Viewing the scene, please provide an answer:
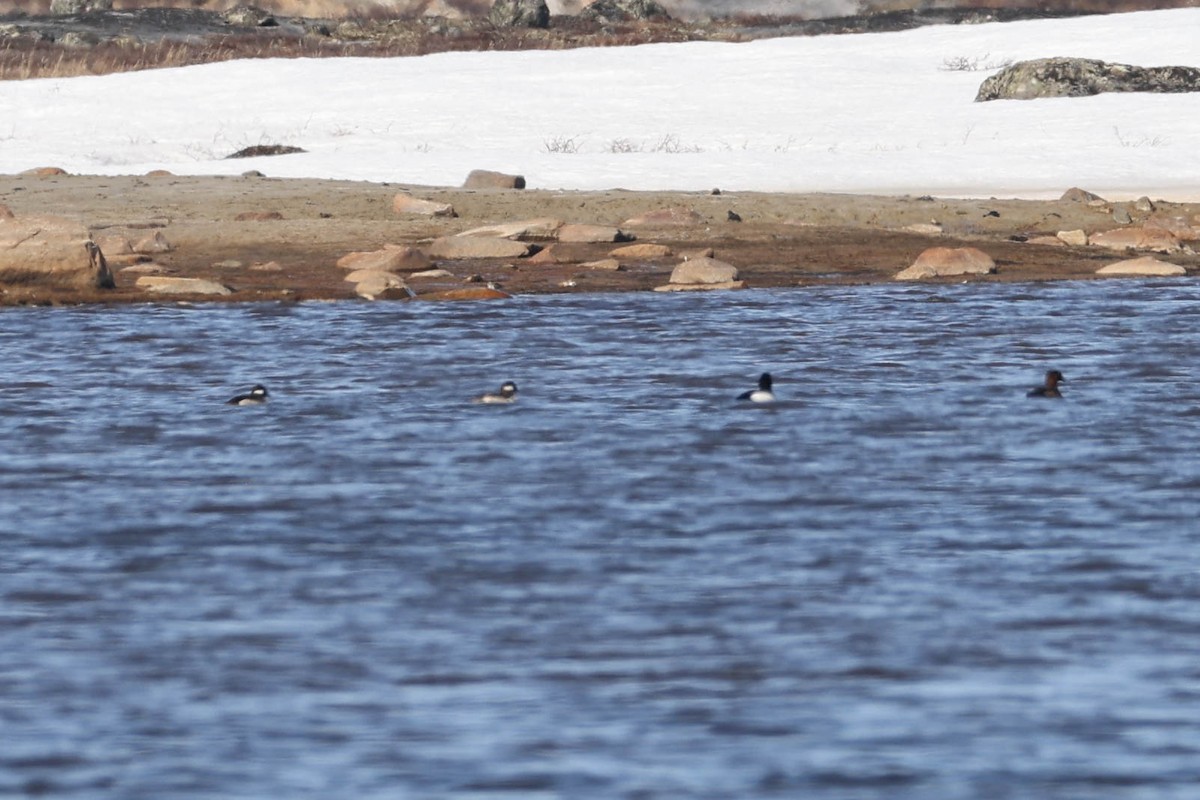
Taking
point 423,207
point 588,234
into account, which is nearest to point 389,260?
point 588,234

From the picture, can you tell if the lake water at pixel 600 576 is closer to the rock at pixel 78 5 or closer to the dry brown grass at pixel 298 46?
the dry brown grass at pixel 298 46

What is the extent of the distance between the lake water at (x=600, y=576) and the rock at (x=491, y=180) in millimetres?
11752

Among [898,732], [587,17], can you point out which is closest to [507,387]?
[898,732]

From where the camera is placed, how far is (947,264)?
21250 mm

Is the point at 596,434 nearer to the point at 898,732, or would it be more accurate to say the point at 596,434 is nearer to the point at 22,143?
the point at 898,732

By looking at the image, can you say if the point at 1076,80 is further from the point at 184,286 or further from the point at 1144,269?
the point at 184,286

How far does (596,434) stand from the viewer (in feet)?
40.5

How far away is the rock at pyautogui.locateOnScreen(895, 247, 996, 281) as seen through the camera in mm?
21125

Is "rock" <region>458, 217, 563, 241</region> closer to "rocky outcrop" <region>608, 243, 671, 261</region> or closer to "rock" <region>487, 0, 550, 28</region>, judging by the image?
"rocky outcrop" <region>608, 243, 671, 261</region>

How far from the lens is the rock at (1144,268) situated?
21344 mm

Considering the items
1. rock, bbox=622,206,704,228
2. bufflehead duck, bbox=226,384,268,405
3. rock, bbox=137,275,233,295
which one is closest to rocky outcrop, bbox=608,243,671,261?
rock, bbox=622,206,704,228

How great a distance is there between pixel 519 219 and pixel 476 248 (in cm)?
291

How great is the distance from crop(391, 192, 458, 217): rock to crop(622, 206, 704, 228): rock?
7.04 feet

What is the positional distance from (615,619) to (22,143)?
90.2ft
